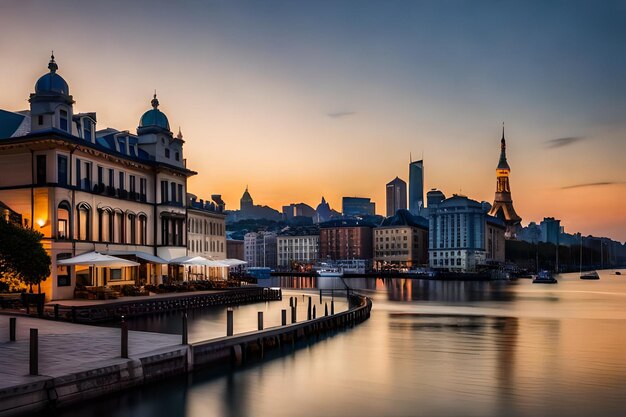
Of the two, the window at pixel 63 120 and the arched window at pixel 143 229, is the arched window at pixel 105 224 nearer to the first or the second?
the arched window at pixel 143 229

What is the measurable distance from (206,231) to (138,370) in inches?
3417

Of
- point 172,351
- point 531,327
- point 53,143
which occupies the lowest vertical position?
point 531,327

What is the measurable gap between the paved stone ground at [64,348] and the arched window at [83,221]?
17.6 m

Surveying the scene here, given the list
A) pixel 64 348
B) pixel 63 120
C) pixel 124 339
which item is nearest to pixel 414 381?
pixel 124 339

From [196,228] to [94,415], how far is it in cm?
8559

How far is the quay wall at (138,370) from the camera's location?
58.3ft

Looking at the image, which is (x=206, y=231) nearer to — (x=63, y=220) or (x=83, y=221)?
(x=83, y=221)

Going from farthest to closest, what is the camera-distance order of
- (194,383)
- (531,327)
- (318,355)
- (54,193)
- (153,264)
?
1. (153,264)
2. (531,327)
3. (54,193)
4. (318,355)
5. (194,383)

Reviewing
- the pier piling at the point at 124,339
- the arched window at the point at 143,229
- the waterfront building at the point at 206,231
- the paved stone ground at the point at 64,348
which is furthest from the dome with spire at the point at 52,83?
the waterfront building at the point at 206,231

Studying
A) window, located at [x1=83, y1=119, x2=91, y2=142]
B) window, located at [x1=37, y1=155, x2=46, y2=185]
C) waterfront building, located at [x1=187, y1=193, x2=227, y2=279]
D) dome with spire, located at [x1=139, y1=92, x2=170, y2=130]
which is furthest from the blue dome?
waterfront building, located at [x1=187, y1=193, x2=227, y2=279]

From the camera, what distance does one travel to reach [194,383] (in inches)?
977

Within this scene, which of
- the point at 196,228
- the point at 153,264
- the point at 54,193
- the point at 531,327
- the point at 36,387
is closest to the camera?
the point at 36,387

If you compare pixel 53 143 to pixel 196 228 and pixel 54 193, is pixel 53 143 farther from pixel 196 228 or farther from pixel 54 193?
pixel 196 228

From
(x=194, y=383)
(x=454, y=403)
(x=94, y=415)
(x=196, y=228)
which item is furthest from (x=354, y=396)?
(x=196, y=228)
